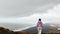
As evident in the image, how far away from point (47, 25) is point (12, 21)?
1.80ft

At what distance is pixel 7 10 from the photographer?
229cm

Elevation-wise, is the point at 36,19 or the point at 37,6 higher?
the point at 37,6

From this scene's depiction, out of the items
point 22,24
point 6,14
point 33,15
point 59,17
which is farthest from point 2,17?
point 59,17

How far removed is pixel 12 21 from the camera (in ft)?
7.54

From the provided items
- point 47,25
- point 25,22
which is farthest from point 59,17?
point 25,22

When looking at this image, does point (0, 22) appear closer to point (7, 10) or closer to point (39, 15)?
point (7, 10)

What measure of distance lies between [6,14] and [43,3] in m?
0.62

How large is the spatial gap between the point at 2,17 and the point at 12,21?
17cm

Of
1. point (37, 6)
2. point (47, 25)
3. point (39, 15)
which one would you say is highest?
point (37, 6)

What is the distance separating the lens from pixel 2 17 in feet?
7.48

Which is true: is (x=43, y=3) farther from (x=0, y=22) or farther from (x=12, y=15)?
(x=0, y=22)

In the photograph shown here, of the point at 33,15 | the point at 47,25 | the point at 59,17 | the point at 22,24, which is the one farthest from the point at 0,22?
the point at 59,17

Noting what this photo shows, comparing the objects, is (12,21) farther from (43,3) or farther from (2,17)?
(43,3)

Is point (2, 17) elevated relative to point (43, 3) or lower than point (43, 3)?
lower
